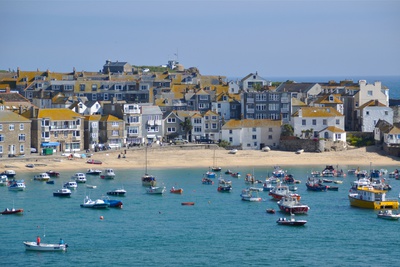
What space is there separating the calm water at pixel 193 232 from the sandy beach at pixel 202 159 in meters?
12.9

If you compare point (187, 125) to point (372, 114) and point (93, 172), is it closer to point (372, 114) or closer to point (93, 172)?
point (372, 114)

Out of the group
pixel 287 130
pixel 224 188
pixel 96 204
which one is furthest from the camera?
pixel 287 130

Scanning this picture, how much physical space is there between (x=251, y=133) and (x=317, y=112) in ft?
22.6

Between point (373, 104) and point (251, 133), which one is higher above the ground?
point (373, 104)

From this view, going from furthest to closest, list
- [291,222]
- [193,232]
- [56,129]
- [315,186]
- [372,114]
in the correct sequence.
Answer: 1. [372,114]
2. [56,129]
3. [315,186]
4. [291,222]
5. [193,232]

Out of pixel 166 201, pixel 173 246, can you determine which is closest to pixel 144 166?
pixel 166 201

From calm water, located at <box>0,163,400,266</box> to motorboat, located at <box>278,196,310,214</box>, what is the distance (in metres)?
0.67

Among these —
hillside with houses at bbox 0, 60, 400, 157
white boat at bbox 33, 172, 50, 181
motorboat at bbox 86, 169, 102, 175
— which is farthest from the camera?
hillside with houses at bbox 0, 60, 400, 157

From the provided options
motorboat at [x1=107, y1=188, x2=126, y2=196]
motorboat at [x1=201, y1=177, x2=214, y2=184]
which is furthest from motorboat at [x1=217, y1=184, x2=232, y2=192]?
motorboat at [x1=107, y1=188, x2=126, y2=196]

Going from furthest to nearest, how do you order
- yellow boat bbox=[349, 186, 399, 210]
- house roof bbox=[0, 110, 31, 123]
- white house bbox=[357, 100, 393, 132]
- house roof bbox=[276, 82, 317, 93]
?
1. house roof bbox=[276, 82, 317, 93]
2. white house bbox=[357, 100, 393, 132]
3. house roof bbox=[0, 110, 31, 123]
4. yellow boat bbox=[349, 186, 399, 210]

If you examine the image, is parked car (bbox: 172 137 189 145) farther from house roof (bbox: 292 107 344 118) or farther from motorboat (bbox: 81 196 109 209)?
motorboat (bbox: 81 196 109 209)

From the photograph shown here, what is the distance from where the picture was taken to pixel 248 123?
110312 millimetres

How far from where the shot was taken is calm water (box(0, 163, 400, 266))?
61.0 metres

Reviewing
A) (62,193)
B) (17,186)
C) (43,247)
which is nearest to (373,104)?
(62,193)
